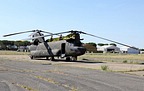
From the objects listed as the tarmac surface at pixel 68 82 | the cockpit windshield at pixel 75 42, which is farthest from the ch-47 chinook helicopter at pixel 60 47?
the tarmac surface at pixel 68 82

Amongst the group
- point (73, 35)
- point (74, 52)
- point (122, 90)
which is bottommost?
point (122, 90)

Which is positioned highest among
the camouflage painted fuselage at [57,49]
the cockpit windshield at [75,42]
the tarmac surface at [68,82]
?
the cockpit windshield at [75,42]

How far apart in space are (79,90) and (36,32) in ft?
125

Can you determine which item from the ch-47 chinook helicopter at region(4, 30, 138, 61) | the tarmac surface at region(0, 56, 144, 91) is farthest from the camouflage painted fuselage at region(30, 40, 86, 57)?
the tarmac surface at region(0, 56, 144, 91)

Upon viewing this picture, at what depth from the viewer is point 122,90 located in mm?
12102

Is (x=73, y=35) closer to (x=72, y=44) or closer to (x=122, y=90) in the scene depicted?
(x=72, y=44)

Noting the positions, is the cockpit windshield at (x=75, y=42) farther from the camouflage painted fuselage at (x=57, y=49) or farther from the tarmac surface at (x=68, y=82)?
the tarmac surface at (x=68, y=82)

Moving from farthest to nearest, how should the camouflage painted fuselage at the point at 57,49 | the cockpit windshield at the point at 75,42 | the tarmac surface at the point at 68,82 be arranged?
the cockpit windshield at the point at 75,42 < the camouflage painted fuselage at the point at 57,49 < the tarmac surface at the point at 68,82

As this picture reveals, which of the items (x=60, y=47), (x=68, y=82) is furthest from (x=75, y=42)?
(x=68, y=82)

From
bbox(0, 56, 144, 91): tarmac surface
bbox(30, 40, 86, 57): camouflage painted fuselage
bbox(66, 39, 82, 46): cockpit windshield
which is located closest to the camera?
bbox(0, 56, 144, 91): tarmac surface

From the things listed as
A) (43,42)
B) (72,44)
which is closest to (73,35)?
(72,44)

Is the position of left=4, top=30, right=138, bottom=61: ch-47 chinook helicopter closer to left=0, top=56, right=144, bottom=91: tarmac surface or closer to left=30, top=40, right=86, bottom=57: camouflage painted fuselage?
left=30, top=40, right=86, bottom=57: camouflage painted fuselage

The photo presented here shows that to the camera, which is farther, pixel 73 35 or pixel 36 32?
pixel 36 32

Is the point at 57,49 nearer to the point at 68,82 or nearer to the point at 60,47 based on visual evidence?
the point at 60,47
